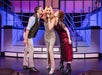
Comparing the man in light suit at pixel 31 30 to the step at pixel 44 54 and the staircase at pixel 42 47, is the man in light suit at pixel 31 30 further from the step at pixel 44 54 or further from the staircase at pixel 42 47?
the staircase at pixel 42 47

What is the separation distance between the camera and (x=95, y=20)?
1220 cm

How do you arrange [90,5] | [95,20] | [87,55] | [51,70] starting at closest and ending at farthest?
[51,70], [87,55], [95,20], [90,5]

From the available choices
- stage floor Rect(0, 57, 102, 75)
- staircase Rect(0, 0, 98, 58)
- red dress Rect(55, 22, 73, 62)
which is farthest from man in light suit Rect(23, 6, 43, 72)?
staircase Rect(0, 0, 98, 58)

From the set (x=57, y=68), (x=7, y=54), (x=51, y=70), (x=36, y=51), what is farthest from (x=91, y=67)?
(x=7, y=54)

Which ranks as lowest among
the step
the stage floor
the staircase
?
the stage floor

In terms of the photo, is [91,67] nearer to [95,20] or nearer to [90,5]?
[95,20]

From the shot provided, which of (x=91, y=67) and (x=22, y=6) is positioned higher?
(x=22, y=6)

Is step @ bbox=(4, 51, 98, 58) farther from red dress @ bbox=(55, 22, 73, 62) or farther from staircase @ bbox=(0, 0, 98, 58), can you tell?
red dress @ bbox=(55, 22, 73, 62)

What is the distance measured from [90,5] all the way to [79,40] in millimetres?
2207

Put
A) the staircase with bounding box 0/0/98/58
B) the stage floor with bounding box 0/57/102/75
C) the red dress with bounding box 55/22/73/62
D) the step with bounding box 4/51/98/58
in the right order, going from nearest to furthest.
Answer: the red dress with bounding box 55/22/73/62, the stage floor with bounding box 0/57/102/75, the step with bounding box 4/51/98/58, the staircase with bounding box 0/0/98/58

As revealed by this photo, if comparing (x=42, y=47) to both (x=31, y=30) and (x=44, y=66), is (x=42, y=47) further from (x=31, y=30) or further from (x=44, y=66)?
(x=31, y=30)

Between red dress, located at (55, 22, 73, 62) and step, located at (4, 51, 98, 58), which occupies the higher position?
red dress, located at (55, 22, 73, 62)

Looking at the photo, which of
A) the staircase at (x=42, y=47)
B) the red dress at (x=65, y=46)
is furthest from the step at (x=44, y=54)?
the red dress at (x=65, y=46)

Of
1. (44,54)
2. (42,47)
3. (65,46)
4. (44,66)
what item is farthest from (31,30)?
(42,47)
